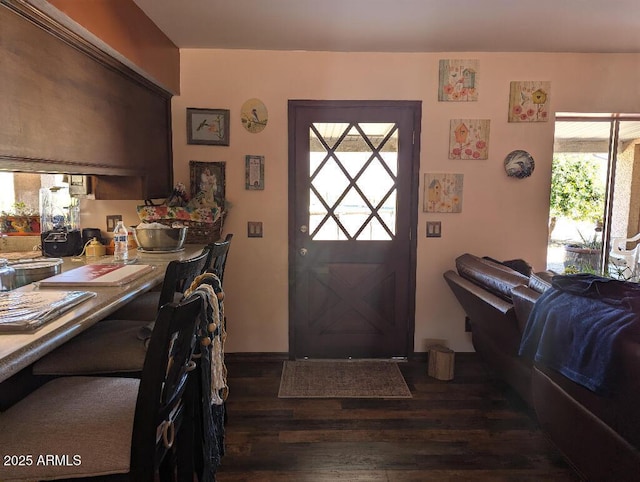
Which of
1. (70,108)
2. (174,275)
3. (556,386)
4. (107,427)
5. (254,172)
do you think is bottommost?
(556,386)

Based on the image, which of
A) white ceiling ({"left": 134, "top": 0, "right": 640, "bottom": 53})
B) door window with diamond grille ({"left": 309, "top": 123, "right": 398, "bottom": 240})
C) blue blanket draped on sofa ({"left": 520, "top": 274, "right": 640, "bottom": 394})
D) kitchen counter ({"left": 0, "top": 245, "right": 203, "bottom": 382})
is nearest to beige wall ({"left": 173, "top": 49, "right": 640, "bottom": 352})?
white ceiling ({"left": 134, "top": 0, "right": 640, "bottom": 53})

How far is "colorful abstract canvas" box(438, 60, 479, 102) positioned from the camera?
3.04 metres

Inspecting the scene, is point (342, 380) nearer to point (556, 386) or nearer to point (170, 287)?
point (556, 386)

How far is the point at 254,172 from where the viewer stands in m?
3.07

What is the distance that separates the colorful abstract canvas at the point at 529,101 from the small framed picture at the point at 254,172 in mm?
1890

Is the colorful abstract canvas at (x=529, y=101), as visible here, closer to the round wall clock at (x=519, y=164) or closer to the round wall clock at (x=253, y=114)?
the round wall clock at (x=519, y=164)

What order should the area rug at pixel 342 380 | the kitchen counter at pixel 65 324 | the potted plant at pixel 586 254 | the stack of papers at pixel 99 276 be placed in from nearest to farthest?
the kitchen counter at pixel 65 324, the stack of papers at pixel 99 276, the area rug at pixel 342 380, the potted plant at pixel 586 254

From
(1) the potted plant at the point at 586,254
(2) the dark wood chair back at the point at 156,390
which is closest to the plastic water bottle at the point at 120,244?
(2) the dark wood chair back at the point at 156,390

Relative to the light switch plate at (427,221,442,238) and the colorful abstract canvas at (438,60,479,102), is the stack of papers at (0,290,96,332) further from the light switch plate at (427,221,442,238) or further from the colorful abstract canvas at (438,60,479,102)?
the colorful abstract canvas at (438,60,479,102)

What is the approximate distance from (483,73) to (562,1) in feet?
2.75

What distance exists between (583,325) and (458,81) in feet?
6.85

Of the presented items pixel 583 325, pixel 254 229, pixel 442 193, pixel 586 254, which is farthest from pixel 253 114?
pixel 586 254

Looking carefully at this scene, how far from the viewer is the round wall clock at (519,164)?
3098 mm

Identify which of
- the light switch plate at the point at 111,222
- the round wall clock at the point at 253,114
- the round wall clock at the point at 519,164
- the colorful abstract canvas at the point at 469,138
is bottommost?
the light switch plate at the point at 111,222
